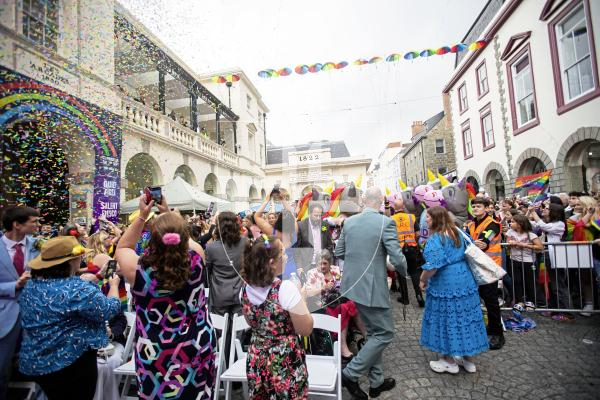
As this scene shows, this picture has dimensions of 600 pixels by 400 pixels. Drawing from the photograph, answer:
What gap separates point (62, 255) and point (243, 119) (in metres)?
1.41

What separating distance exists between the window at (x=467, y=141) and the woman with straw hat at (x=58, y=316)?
1588 centimetres

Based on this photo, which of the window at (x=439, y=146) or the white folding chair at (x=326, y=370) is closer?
the white folding chair at (x=326, y=370)

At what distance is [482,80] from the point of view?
1212cm

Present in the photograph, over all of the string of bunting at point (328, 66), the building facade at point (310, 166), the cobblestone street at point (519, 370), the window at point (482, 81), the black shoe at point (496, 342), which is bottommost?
the cobblestone street at point (519, 370)

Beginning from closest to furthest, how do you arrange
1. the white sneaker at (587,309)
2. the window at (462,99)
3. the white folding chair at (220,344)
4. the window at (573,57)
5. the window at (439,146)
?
the white folding chair at (220,344) < the white sneaker at (587,309) < the window at (573,57) < the window at (462,99) < the window at (439,146)

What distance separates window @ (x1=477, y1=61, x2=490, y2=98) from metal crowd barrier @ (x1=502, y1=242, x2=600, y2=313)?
32.6 ft

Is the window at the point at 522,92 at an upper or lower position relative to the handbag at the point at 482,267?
upper

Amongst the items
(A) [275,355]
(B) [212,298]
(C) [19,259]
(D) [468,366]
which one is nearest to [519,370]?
(D) [468,366]

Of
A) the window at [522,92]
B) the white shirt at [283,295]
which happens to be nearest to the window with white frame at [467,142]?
the window at [522,92]

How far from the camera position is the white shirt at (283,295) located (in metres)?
1.59

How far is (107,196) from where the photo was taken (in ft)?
10.0

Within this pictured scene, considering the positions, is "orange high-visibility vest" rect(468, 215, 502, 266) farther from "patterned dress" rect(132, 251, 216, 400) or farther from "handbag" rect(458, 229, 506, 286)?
"patterned dress" rect(132, 251, 216, 400)

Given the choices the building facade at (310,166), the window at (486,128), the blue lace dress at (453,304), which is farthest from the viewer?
the window at (486,128)

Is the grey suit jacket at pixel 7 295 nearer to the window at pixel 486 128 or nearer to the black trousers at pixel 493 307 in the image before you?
the black trousers at pixel 493 307
